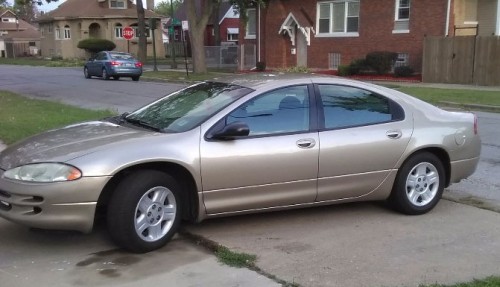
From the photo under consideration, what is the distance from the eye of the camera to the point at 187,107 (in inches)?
218

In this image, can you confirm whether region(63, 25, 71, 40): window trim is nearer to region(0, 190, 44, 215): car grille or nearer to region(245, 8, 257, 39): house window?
region(245, 8, 257, 39): house window

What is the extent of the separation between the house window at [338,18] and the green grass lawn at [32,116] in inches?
726

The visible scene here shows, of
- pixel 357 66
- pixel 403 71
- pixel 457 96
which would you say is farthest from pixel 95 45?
pixel 457 96

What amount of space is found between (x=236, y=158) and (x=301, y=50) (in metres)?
29.5

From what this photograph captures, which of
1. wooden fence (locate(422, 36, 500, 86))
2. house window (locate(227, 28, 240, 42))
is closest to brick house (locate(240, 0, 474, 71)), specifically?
wooden fence (locate(422, 36, 500, 86))

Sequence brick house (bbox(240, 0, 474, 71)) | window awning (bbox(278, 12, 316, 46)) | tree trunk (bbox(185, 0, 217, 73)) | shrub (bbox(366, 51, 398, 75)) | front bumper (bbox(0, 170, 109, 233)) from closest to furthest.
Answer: front bumper (bbox(0, 170, 109, 233)), brick house (bbox(240, 0, 474, 71)), shrub (bbox(366, 51, 398, 75)), tree trunk (bbox(185, 0, 217, 73)), window awning (bbox(278, 12, 316, 46))

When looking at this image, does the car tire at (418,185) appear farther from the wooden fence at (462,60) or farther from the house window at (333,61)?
the house window at (333,61)

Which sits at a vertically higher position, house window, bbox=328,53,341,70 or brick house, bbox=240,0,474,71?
brick house, bbox=240,0,474,71

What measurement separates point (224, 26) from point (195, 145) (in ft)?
189

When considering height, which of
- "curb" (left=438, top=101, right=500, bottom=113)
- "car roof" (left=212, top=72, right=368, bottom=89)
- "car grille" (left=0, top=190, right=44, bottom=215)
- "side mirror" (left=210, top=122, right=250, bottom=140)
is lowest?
"curb" (left=438, top=101, right=500, bottom=113)

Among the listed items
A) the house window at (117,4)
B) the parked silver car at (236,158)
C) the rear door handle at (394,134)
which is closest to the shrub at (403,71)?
the parked silver car at (236,158)

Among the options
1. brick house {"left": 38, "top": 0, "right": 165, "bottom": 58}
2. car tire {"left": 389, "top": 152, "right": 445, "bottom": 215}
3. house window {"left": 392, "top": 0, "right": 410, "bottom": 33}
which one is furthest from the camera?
brick house {"left": 38, "top": 0, "right": 165, "bottom": 58}

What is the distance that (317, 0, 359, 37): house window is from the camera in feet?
99.5

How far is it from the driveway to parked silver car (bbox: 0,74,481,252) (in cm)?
23
